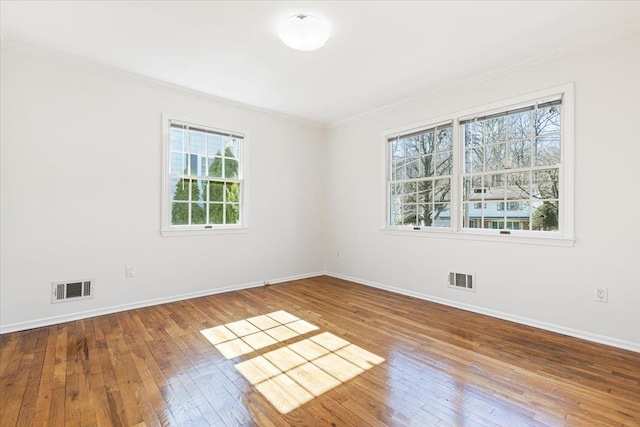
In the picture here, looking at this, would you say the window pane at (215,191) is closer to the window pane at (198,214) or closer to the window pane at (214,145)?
the window pane at (198,214)

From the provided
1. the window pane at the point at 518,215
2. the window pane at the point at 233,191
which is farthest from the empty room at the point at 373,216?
the window pane at the point at 233,191

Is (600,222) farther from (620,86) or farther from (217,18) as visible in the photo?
(217,18)

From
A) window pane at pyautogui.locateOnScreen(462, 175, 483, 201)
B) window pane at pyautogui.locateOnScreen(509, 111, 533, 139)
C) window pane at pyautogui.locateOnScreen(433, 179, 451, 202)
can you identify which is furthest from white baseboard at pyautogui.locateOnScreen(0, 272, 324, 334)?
window pane at pyautogui.locateOnScreen(509, 111, 533, 139)

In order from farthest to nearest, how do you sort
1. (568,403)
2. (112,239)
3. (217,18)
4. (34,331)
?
(112,239)
(34,331)
(217,18)
(568,403)

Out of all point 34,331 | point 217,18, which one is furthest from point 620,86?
point 34,331

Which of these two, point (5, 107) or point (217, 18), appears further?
point (5, 107)

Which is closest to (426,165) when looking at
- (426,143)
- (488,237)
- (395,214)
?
(426,143)

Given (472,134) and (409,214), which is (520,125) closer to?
(472,134)

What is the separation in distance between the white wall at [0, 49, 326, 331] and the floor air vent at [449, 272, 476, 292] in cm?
278

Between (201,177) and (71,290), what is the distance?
6.25 feet

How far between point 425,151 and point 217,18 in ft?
9.56

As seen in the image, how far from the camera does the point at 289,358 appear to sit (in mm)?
2453

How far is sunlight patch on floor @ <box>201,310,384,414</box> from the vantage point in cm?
201

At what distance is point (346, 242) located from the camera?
525cm
